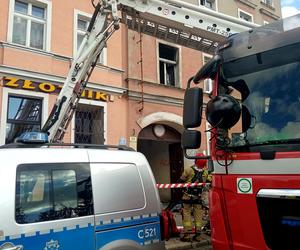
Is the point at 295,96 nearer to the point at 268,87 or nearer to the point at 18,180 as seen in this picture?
the point at 268,87

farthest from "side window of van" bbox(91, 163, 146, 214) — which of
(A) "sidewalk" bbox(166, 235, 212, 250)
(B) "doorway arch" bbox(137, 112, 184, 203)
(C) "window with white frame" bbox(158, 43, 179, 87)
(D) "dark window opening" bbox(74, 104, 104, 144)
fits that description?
(C) "window with white frame" bbox(158, 43, 179, 87)

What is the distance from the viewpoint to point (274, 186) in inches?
128

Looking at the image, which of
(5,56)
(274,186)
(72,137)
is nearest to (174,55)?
(72,137)

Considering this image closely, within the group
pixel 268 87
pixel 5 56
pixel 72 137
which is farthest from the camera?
pixel 72 137

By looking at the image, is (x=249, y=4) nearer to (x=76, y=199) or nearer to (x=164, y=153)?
(x=164, y=153)

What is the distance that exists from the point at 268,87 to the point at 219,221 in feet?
4.74

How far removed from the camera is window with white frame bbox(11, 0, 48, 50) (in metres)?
10.4

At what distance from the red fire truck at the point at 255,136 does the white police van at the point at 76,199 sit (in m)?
0.81

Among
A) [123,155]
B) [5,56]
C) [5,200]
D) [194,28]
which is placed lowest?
[5,200]

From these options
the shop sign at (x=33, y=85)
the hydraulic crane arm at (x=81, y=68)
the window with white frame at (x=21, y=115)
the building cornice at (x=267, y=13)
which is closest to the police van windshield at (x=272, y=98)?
the hydraulic crane arm at (x=81, y=68)

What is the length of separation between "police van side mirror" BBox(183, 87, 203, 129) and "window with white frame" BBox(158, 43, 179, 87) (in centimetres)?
1045

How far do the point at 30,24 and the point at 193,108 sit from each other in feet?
27.8

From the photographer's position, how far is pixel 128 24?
6164mm

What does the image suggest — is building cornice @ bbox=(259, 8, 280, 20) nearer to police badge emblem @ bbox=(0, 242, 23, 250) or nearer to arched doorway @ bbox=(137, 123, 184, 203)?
arched doorway @ bbox=(137, 123, 184, 203)
